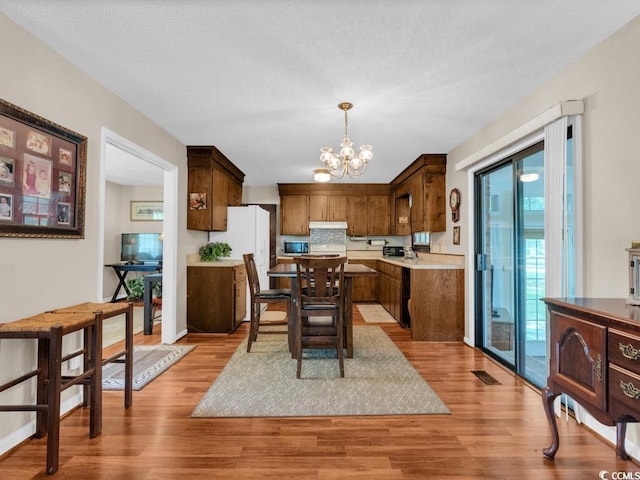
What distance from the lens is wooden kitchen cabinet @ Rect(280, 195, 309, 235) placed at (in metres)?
6.44

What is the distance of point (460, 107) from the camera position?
2.88 m

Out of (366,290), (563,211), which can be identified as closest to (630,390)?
(563,211)

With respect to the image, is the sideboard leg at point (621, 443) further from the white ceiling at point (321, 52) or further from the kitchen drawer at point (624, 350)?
the white ceiling at point (321, 52)

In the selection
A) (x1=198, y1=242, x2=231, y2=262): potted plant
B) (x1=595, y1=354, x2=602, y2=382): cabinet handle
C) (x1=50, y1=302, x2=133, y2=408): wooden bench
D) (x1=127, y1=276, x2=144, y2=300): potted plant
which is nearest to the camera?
(x1=595, y1=354, x2=602, y2=382): cabinet handle

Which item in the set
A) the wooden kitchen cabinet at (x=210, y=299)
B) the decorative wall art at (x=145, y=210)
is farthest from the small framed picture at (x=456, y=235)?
the decorative wall art at (x=145, y=210)

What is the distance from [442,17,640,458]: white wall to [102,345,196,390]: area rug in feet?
10.8

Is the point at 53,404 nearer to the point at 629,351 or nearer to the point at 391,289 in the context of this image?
the point at 629,351

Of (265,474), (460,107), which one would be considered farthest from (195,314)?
(460,107)

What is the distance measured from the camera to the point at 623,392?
1311mm

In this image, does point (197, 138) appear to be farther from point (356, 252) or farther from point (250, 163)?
point (356, 252)

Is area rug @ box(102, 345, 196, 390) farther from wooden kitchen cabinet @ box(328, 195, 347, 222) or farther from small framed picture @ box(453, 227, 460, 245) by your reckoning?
wooden kitchen cabinet @ box(328, 195, 347, 222)

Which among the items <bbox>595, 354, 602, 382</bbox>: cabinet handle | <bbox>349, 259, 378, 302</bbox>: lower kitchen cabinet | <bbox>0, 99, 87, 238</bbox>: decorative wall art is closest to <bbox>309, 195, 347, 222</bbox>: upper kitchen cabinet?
<bbox>349, 259, 378, 302</bbox>: lower kitchen cabinet

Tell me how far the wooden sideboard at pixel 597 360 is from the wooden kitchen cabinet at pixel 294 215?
5.01m

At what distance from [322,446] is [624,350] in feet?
4.96
